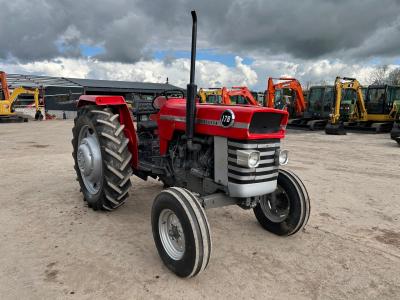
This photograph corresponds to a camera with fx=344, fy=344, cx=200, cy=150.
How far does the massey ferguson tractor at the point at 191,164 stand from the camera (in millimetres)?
2804

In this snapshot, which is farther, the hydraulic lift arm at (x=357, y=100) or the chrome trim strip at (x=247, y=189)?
the hydraulic lift arm at (x=357, y=100)

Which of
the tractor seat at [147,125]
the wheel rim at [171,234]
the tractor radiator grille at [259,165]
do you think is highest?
the tractor seat at [147,125]

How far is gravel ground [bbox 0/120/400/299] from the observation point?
2613 mm

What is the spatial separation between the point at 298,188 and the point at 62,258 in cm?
230

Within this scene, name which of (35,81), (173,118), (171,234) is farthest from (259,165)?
(35,81)

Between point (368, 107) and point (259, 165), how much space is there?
642 inches

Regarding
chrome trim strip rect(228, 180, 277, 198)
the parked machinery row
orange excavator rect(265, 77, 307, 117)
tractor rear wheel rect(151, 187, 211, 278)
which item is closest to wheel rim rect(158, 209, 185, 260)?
tractor rear wheel rect(151, 187, 211, 278)

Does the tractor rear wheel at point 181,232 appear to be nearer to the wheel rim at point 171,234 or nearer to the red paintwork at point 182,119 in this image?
the wheel rim at point 171,234

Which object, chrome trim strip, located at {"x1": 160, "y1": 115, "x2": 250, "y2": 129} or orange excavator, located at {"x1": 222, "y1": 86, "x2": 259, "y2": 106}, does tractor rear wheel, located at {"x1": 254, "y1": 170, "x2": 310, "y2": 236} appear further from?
orange excavator, located at {"x1": 222, "y1": 86, "x2": 259, "y2": 106}

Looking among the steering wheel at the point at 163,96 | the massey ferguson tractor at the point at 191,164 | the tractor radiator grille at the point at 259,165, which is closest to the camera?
the massey ferguson tractor at the point at 191,164

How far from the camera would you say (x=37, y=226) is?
3732mm

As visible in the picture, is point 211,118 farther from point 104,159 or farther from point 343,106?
point 343,106

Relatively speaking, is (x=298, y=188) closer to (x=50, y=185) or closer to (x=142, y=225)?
(x=142, y=225)

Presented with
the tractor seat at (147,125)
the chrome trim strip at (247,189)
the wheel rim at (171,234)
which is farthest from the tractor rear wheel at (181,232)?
the tractor seat at (147,125)
